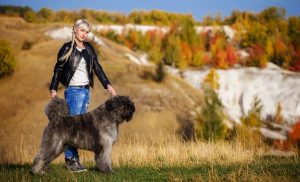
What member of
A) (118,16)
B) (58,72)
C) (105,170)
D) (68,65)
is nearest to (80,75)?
(68,65)

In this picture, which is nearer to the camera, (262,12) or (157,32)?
(157,32)

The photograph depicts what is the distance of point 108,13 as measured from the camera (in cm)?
13200

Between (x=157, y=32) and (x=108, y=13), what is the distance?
3089 centimetres

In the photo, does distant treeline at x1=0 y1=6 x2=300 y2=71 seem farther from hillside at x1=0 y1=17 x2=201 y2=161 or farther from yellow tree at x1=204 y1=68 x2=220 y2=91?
hillside at x1=0 y1=17 x2=201 y2=161

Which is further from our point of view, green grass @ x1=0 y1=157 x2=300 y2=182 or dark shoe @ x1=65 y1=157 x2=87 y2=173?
dark shoe @ x1=65 y1=157 x2=87 y2=173

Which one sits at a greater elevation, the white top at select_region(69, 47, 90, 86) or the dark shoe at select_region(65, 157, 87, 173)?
the white top at select_region(69, 47, 90, 86)

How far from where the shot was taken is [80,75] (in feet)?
28.9

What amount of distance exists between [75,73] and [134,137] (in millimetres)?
6862

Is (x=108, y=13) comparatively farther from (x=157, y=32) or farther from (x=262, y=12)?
(x=262, y=12)

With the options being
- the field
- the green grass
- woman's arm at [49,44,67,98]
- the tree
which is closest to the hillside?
the field

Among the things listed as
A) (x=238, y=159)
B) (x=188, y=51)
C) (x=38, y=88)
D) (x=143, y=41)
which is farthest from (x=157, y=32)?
(x=238, y=159)

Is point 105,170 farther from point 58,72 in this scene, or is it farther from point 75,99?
point 58,72

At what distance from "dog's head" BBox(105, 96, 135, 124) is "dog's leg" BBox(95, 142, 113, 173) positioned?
54cm

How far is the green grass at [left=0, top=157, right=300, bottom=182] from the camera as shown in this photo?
7.14 metres
